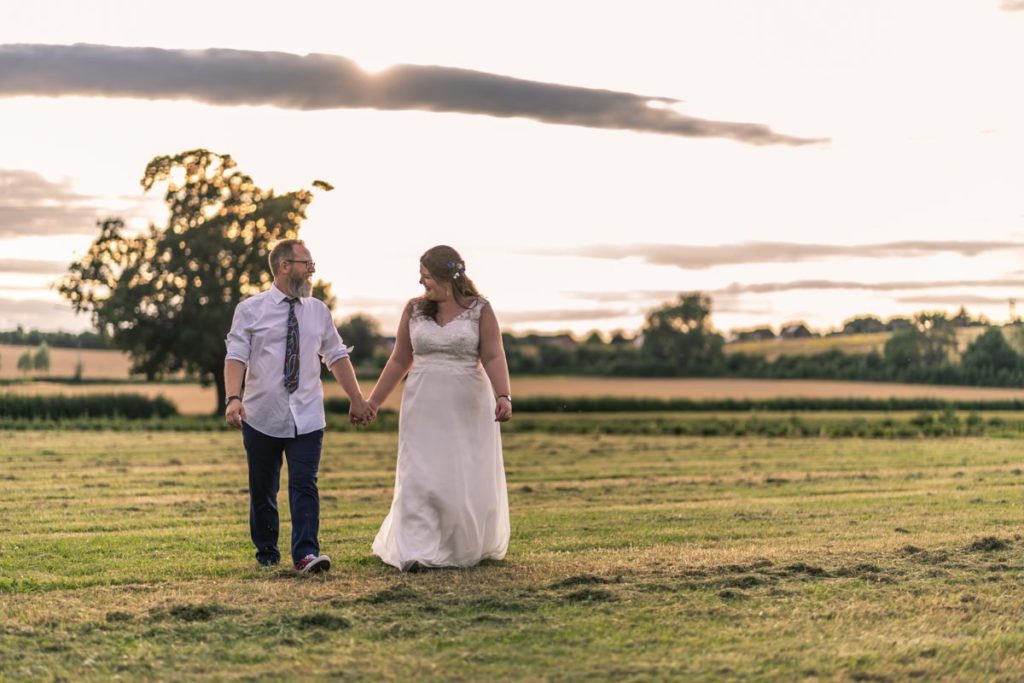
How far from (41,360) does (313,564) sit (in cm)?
4001

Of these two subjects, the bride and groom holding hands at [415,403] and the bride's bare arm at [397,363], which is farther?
the bride's bare arm at [397,363]

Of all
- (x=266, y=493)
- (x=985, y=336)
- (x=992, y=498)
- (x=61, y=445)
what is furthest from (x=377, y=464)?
(x=985, y=336)

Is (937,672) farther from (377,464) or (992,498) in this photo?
(377,464)

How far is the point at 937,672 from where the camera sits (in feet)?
20.3

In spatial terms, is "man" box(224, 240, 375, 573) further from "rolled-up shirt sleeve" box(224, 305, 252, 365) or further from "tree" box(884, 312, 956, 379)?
"tree" box(884, 312, 956, 379)

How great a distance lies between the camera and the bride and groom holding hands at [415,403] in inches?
361

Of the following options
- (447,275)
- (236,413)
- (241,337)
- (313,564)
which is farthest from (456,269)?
(313,564)

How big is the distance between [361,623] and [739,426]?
Result: 32.6 m

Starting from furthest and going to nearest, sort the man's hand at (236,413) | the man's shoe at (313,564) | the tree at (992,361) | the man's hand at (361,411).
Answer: the tree at (992,361) → the man's hand at (361,411) → the man's hand at (236,413) → the man's shoe at (313,564)

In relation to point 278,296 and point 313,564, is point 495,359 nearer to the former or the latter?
point 278,296

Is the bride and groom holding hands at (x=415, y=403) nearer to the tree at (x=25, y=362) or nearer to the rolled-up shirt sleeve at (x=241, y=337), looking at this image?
the rolled-up shirt sleeve at (x=241, y=337)

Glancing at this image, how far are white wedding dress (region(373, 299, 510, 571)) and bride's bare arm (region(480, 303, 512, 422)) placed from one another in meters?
0.06

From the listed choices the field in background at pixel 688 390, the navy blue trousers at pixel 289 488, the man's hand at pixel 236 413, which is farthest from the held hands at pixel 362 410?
the field in background at pixel 688 390

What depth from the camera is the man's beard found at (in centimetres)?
917
